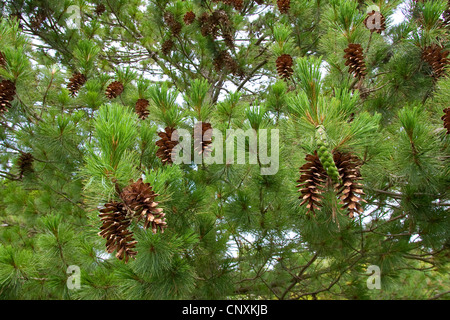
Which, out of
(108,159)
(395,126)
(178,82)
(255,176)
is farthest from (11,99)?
(395,126)

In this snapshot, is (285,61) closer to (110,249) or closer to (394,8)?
(394,8)

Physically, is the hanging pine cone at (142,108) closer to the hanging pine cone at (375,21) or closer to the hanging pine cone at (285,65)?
the hanging pine cone at (285,65)

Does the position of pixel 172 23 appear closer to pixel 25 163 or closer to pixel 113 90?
pixel 113 90

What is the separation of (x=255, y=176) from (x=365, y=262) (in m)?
1.76

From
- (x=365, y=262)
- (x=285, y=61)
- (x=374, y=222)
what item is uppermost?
(x=285, y=61)

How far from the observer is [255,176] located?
180cm

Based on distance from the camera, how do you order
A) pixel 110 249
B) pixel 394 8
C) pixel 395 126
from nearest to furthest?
pixel 110 249
pixel 395 126
pixel 394 8

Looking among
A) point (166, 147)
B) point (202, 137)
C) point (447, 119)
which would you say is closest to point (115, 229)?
point (166, 147)

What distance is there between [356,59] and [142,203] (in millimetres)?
1747

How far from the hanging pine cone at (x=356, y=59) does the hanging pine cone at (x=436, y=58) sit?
1.50ft

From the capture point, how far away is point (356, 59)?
1.98 meters

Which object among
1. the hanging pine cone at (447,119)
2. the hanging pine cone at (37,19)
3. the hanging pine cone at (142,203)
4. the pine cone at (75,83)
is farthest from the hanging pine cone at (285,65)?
the hanging pine cone at (37,19)

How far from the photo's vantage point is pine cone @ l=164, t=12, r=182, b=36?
363 centimetres

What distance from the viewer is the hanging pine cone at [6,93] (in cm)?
206
